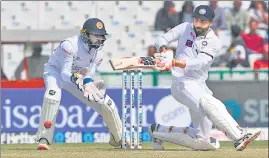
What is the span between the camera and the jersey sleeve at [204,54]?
11.6m

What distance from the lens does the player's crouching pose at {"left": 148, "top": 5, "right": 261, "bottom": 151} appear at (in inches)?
456

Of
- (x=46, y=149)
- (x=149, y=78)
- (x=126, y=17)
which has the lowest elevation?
(x=46, y=149)

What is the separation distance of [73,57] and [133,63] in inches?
39.3

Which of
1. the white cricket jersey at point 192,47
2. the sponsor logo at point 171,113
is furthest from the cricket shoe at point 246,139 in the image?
the sponsor logo at point 171,113

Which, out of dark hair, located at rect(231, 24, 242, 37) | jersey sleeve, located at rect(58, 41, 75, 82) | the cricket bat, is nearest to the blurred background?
dark hair, located at rect(231, 24, 242, 37)

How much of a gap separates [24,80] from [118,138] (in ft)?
16.6

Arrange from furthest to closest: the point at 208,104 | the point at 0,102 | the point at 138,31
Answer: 1. the point at 138,31
2. the point at 0,102
3. the point at 208,104

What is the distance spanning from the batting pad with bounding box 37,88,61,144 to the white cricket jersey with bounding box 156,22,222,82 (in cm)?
146

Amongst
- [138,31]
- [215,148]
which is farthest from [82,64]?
[138,31]

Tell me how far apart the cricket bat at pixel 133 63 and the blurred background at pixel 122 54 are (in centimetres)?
521

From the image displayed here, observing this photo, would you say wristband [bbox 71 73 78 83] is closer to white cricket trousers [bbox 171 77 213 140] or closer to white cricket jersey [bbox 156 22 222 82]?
white cricket jersey [bbox 156 22 222 82]

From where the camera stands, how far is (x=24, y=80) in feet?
57.5

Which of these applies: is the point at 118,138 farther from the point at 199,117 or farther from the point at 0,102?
the point at 0,102

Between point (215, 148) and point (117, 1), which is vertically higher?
point (117, 1)
